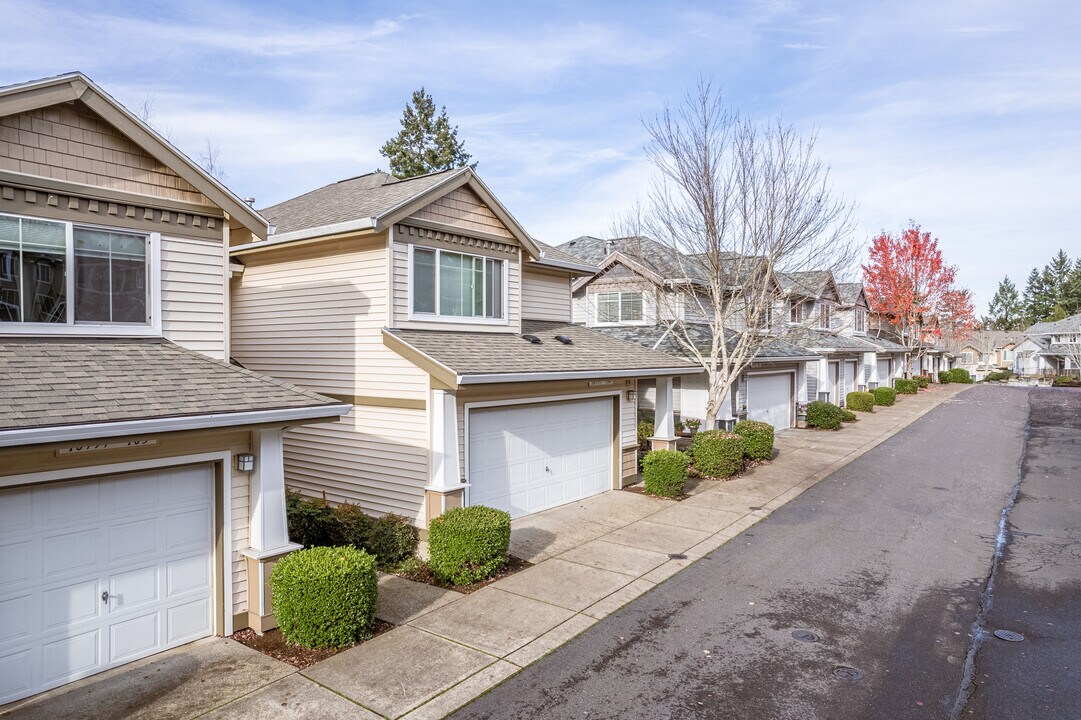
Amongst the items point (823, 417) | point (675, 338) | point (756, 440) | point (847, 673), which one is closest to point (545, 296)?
point (675, 338)

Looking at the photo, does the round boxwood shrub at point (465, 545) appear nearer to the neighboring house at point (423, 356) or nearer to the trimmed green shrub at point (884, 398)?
the neighboring house at point (423, 356)

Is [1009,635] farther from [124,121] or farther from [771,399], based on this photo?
[771,399]

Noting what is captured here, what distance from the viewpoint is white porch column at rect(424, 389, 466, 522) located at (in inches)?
437

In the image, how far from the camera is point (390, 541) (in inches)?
426

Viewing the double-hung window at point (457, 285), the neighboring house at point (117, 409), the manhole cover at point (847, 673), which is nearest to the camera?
the neighboring house at point (117, 409)

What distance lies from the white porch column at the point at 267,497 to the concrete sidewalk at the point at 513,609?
1.39m

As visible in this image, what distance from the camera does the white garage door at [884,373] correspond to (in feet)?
150

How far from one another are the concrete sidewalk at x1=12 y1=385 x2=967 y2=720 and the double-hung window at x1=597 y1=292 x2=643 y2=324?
30.6 feet

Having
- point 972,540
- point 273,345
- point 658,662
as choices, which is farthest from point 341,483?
point 972,540

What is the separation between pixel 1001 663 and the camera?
731cm

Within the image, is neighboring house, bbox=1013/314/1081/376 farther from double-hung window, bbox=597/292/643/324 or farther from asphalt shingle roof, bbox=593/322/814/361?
double-hung window, bbox=597/292/643/324

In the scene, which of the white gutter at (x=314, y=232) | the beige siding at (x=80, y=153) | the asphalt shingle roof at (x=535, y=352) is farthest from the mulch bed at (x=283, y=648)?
the white gutter at (x=314, y=232)

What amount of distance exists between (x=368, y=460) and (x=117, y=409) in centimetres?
593

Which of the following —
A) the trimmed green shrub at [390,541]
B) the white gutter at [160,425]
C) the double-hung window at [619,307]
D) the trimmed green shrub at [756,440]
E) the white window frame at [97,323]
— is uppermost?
the double-hung window at [619,307]
